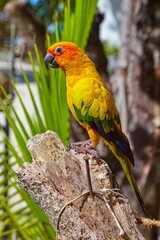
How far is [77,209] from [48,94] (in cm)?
33

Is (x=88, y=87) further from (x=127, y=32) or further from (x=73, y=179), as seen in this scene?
(x=127, y=32)

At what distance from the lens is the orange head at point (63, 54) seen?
0.57 m

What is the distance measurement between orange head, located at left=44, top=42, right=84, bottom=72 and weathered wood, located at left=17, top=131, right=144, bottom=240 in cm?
17

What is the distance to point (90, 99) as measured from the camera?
0.58m

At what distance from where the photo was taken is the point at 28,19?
3.70 ft

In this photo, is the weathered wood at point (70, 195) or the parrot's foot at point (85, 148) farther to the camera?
the parrot's foot at point (85, 148)

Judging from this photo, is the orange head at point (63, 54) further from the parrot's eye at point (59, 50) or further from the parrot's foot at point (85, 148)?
the parrot's foot at point (85, 148)

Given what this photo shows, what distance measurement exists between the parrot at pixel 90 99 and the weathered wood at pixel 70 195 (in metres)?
0.07

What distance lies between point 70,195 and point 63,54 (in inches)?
11.7

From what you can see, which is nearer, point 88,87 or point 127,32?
point 88,87

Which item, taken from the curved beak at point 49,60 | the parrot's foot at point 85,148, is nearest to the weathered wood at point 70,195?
the parrot's foot at point 85,148

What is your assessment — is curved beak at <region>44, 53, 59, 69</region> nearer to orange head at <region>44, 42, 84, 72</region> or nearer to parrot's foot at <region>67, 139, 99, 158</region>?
orange head at <region>44, 42, 84, 72</region>

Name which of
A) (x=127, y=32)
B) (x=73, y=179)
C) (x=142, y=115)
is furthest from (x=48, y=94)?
(x=127, y=32)

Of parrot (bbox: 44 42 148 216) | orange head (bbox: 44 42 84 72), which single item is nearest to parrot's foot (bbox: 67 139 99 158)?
parrot (bbox: 44 42 148 216)
